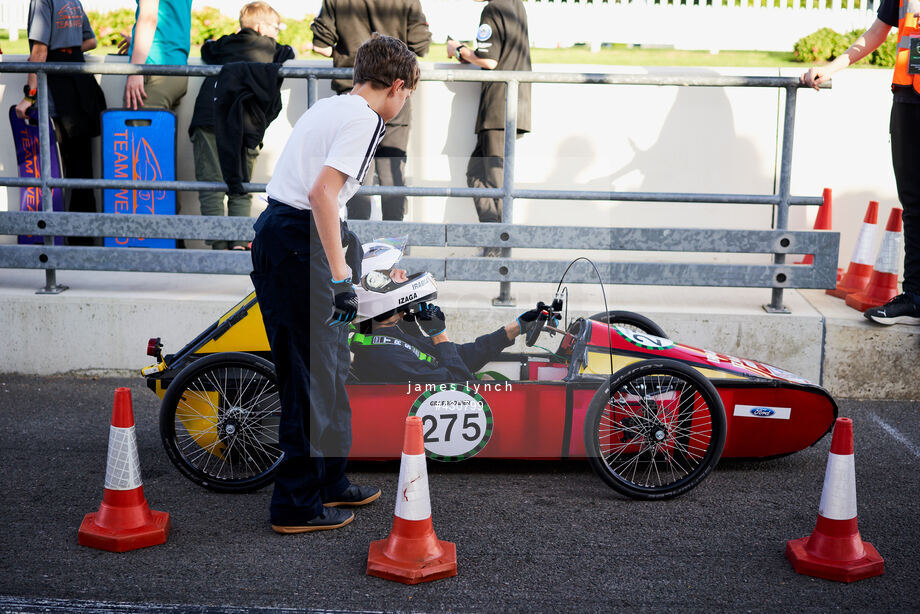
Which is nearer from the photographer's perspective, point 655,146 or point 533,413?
point 533,413

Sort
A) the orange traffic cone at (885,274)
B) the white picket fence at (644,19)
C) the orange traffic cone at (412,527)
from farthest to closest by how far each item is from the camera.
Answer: the white picket fence at (644,19) → the orange traffic cone at (885,274) → the orange traffic cone at (412,527)

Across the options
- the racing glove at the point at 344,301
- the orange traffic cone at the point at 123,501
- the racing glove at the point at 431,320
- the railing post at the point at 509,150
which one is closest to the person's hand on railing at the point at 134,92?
the railing post at the point at 509,150

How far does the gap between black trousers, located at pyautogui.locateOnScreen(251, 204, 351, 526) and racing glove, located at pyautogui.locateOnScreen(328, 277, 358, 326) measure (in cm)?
11

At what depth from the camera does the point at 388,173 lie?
721cm

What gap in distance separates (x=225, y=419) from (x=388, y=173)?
2954mm

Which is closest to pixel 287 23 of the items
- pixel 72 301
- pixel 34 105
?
pixel 34 105

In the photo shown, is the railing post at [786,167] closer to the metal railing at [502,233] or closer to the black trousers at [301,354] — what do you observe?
the metal railing at [502,233]

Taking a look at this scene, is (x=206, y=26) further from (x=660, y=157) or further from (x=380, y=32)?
(x=660, y=157)

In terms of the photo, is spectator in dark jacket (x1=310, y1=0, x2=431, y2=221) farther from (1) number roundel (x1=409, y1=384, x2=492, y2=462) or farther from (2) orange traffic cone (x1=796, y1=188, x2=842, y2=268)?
(2) orange traffic cone (x1=796, y1=188, x2=842, y2=268)

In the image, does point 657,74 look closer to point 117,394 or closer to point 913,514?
point 913,514

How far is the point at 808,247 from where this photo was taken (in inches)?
253

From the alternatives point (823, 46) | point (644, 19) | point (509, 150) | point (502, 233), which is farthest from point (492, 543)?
point (644, 19)

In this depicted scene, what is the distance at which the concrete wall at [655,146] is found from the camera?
7.77 metres

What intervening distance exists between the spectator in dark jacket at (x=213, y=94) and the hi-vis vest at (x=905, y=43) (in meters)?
4.15
